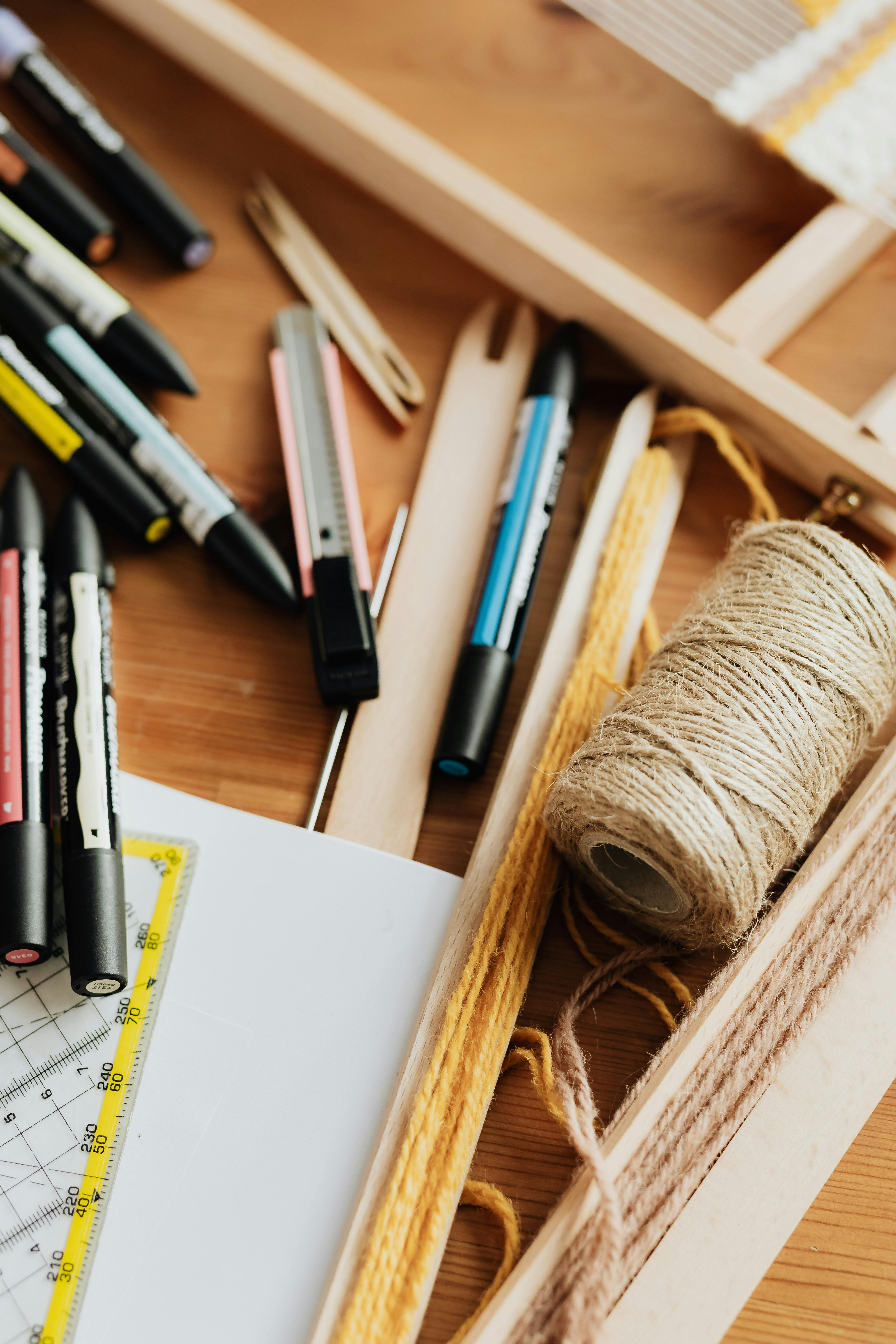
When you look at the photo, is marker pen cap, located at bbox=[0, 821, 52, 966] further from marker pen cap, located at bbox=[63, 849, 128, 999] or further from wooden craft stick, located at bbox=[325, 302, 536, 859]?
wooden craft stick, located at bbox=[325, 302, 536, 859]

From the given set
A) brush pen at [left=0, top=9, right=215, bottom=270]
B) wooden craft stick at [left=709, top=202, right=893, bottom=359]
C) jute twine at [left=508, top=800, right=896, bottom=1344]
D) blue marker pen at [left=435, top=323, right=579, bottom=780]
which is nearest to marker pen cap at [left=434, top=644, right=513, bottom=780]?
blue marker pen at [left=435, top=323, right=579, bottom=780]

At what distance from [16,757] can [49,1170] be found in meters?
0.17

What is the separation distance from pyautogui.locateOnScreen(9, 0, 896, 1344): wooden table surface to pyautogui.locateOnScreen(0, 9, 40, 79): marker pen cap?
1.3 inches

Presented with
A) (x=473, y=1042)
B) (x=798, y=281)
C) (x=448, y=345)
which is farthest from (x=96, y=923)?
(x=798, y=281)

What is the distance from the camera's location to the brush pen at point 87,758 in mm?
422

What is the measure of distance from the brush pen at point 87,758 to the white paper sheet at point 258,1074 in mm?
29

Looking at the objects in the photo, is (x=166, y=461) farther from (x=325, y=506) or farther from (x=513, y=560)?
(x=513, y=560)

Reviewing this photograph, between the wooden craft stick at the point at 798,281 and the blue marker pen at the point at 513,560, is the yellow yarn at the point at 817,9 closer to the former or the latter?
the wooden craft stick at the point at 798,281

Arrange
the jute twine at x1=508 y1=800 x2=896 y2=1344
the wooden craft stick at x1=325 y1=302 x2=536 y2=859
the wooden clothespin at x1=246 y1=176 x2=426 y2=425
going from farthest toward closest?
the wooden clothespin at x1=246 y1=176 x2=426 y2=425 < the wooden craft stick at x1=325 y1=302 x2=536 y2=859 < the jute twine at x1=508 y1=800 x2=896 y2=1344

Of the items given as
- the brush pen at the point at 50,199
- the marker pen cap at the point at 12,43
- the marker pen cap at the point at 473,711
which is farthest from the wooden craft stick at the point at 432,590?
the marker pen cap at the point at 12,43

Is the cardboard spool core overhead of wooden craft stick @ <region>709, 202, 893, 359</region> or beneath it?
beneath

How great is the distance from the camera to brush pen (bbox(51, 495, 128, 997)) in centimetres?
42

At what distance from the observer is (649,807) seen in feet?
1.26

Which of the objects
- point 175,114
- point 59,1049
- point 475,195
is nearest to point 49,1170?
point 59,1049
